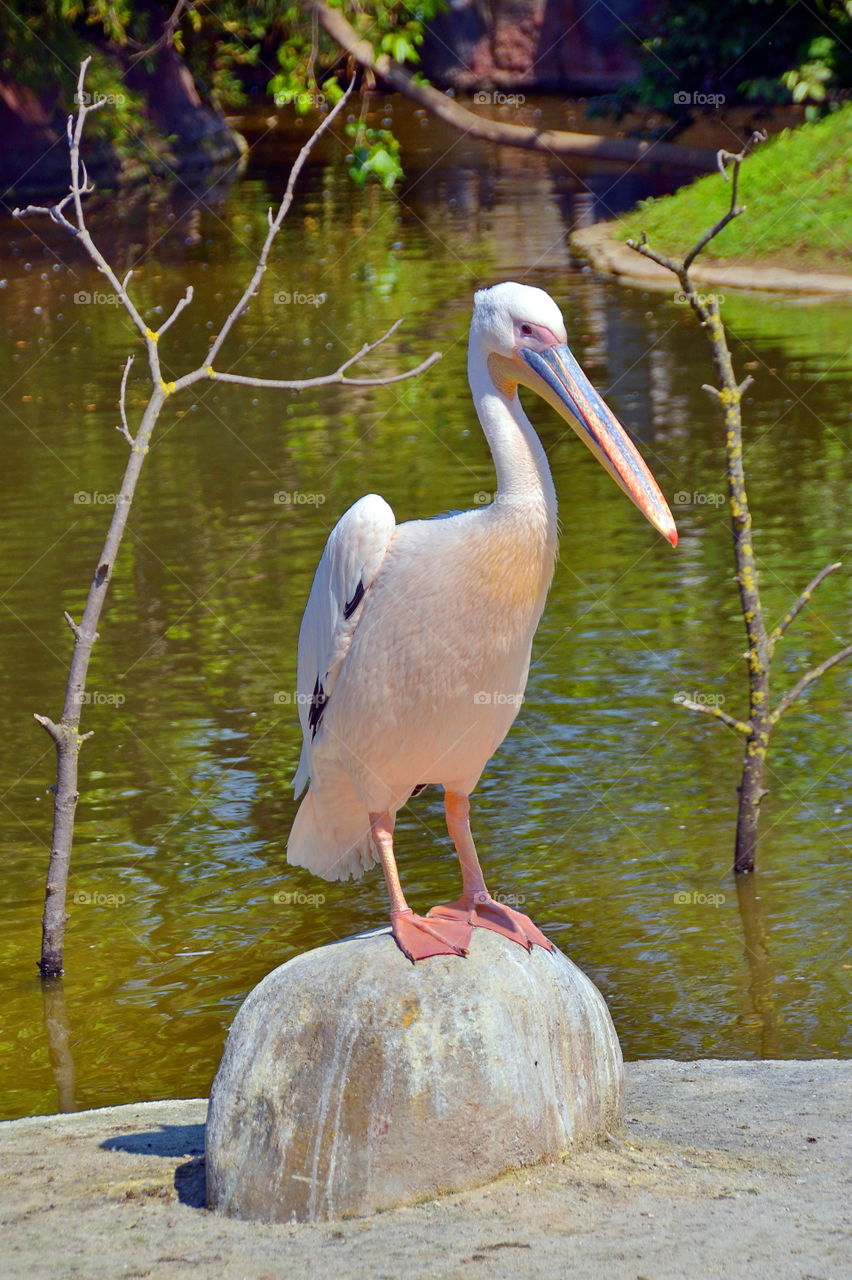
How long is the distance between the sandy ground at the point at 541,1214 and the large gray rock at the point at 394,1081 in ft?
0.30

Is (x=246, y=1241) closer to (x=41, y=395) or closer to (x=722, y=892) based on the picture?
(x=722, y=892)

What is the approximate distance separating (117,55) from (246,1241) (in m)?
27.0

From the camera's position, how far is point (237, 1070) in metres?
5.46

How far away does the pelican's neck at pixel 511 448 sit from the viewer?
5.12 m

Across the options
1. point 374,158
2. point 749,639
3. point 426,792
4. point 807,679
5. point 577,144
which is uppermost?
point 577,144

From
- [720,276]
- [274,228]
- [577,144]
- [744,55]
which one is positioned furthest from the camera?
[577,144]

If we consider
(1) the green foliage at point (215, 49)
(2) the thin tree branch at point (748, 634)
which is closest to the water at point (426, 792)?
(2) the thin tree branch at point (748, 634)

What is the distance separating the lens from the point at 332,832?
5969 mm

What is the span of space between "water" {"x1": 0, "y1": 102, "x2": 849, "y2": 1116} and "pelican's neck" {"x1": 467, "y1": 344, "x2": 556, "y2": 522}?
9.04ft

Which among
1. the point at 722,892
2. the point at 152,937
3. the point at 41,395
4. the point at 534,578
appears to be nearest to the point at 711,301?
the point at 722,892

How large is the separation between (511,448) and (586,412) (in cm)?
24

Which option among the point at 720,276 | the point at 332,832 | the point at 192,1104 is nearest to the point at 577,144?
the point at 720,276

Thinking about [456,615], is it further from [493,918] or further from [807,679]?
[807,679]

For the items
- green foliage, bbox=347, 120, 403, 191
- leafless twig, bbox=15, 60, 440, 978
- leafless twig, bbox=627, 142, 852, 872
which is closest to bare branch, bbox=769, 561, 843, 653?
leafless twig, bbox=627, 142, 852, 872
